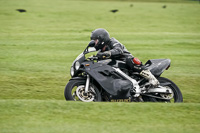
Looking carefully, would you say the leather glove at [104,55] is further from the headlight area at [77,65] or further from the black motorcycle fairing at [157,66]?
the black motorcycle fairing at [157,66]

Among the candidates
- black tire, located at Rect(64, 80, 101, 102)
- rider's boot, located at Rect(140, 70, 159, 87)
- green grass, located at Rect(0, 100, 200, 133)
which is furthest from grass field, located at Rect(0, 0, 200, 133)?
rider's boot, located at Rect(140, 70, 159, 87)

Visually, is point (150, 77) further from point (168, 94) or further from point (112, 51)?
point (112, 51)

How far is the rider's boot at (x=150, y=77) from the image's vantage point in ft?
26.8

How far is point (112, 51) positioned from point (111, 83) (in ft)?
2.25

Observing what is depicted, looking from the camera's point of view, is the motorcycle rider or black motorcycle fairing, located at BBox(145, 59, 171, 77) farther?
black motorcycle fairing, located at BBox(145, 59, 171, 77)

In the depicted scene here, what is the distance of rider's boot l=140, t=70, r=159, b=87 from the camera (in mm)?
8172

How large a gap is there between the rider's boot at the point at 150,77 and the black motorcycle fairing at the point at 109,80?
1.30 ft

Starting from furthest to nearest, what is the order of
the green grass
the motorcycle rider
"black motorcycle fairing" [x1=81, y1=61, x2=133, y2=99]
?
the motorcycle rider
"black motorcycle fairing" [x1=81, y1=61, x2=133, y2=99]
the green grass

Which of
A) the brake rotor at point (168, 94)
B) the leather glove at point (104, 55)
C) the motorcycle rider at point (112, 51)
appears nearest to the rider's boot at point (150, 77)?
the motorcycle rider at point (112, 51)

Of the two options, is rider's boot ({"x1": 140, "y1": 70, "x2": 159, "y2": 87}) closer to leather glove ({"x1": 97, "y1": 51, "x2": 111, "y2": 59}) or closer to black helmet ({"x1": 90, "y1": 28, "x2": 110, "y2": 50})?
leather glove ({"x1": 97, "y1": 51, "x2": 111, "y2": 59})

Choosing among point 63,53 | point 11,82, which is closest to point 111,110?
point 11,82

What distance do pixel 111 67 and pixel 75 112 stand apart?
1520 millimetres

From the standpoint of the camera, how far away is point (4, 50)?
17.1 m

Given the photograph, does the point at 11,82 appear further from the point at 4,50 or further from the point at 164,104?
the point at 4,50
